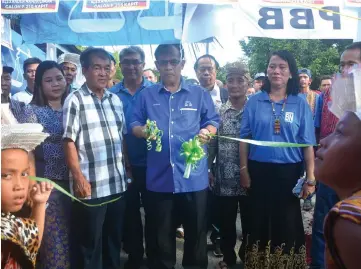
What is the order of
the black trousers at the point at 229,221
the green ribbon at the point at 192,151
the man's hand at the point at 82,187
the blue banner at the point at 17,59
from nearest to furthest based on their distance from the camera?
the man's hand at the point at 82,187 < the green ribbon at the point at 192,151 < the black trousers at the point at 229,221 < the blue banner at the point at 17,59

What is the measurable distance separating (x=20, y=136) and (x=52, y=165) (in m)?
Answer: 1.28

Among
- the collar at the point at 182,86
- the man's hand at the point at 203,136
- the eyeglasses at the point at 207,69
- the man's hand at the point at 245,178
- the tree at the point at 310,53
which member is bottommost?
the man's hand at the point at 245,178

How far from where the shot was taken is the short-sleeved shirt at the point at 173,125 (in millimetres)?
3301

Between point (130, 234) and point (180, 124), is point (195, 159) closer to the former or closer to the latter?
point (180, 124)

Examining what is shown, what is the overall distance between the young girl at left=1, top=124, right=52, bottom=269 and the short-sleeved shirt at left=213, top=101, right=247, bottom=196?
6.99ft

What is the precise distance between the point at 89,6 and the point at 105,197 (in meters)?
1.94

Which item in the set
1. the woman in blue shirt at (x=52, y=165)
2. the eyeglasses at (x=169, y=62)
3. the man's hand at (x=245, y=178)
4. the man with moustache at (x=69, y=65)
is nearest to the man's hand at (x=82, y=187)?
the woman in blue shirt at (x=52, y=165)

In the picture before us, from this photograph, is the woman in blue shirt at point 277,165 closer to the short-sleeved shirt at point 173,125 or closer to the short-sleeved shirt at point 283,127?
the short-sleeved shirt at point 283,127

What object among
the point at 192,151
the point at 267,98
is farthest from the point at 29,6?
the point at 267,98

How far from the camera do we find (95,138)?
10.0ft

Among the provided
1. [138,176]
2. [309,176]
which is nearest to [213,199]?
[138,176]

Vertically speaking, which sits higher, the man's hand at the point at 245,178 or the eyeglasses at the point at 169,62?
the eyeglasses at the point at 169,62

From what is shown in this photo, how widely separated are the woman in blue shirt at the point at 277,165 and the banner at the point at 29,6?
206 cm

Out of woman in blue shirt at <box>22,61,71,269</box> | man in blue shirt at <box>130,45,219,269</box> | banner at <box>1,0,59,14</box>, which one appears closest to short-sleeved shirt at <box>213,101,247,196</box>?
man in blue shirt at <box>130,45,219,269</box>
